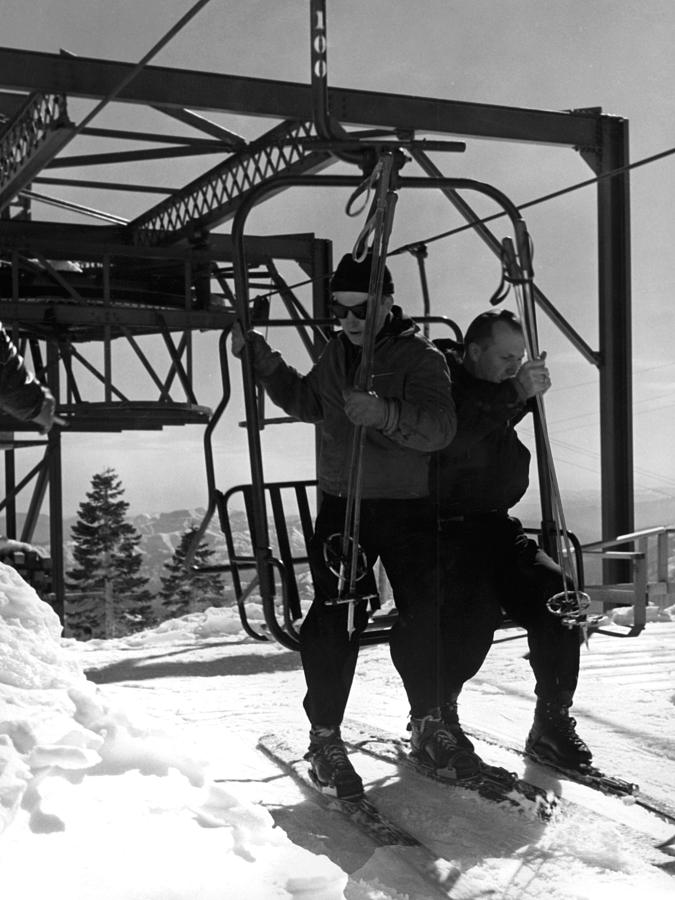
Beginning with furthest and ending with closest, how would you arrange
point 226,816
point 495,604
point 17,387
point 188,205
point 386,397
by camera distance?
point 188,205, point 17,387, point 495,604, point 386,397, point 226,816

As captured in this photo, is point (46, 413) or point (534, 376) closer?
point (534, 376)

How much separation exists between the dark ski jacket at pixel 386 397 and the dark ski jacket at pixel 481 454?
0.42ft

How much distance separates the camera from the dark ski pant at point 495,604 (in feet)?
13.5

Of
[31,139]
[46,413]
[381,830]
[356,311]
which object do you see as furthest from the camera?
[31,139]

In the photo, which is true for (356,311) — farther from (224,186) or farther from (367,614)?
(224,186)

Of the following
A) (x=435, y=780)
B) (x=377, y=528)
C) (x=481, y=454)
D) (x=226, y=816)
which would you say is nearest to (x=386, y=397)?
(x=377, y=528)

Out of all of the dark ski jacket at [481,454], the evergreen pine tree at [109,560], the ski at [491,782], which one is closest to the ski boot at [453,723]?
the ski at [491,782]

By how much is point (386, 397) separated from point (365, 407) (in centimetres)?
15

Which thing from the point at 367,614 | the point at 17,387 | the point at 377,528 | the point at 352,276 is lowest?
the point at 367,614

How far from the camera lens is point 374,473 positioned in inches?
159

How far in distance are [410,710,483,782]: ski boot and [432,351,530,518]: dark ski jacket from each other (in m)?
0.75

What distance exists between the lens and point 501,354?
4215mm

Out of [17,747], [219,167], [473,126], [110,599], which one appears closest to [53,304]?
[219,167]

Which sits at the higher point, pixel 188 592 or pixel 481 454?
pixel 481 454
